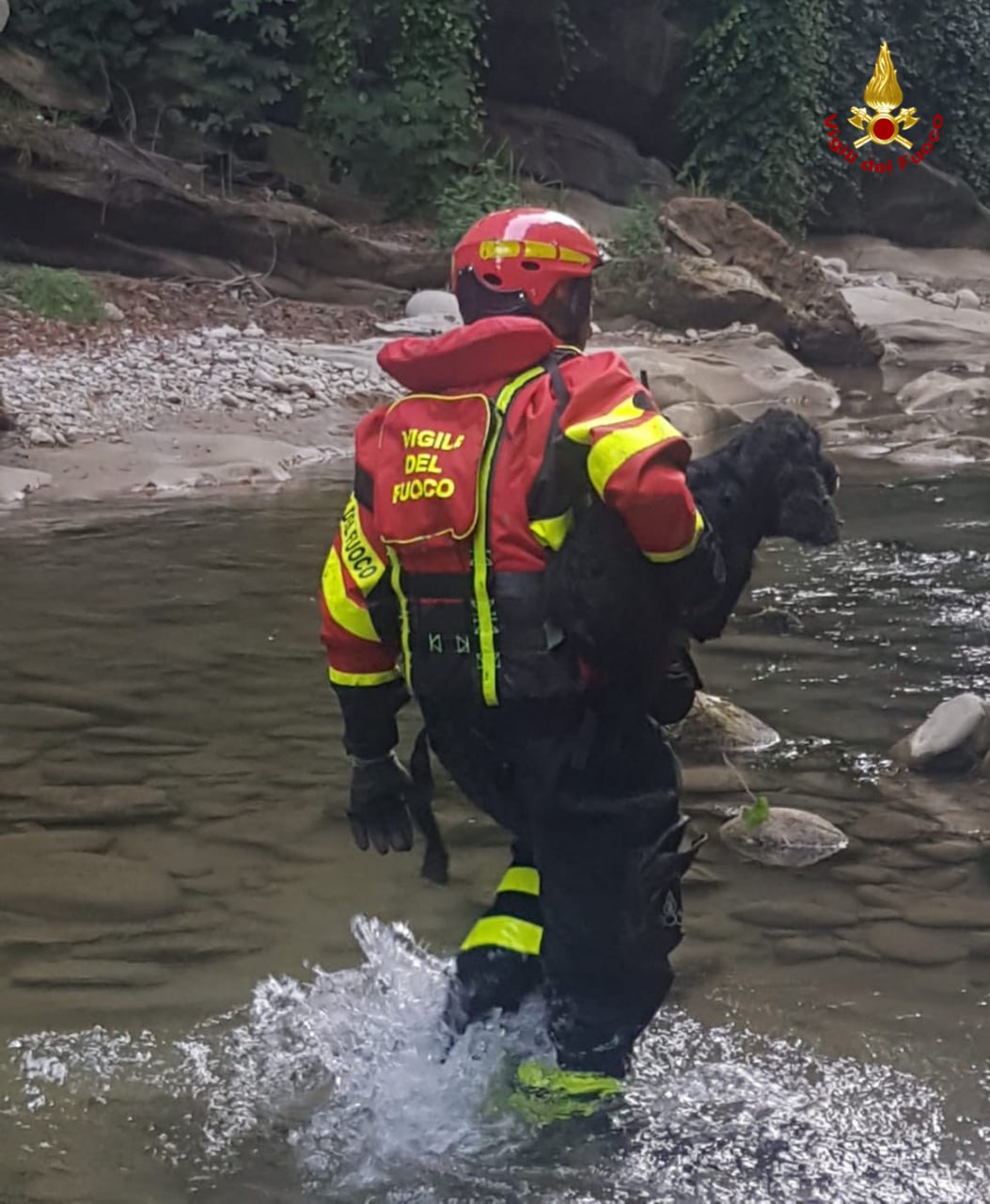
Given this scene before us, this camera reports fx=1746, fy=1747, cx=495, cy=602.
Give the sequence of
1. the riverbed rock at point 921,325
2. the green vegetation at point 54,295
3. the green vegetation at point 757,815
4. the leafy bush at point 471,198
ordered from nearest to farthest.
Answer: the green vegetation at point 757,815
the green vegetation at point 54,295
the leafy bush at point 471,198
the riverbed rock at point 921,325

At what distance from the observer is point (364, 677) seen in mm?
3316

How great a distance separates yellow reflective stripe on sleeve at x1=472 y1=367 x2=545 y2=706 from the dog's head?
553 millimetres

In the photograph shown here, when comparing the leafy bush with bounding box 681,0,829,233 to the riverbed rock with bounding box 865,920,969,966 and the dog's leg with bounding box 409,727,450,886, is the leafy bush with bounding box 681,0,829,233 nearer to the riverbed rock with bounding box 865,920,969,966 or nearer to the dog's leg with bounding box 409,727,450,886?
the riverbed rock with bounding box 865,920,969,966

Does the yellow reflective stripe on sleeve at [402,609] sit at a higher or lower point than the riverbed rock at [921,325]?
higher

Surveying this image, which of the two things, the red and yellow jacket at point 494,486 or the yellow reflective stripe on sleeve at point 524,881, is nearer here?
the red and yellow jacket at point 494,486

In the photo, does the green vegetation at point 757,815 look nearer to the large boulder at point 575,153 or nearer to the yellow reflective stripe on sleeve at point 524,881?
the yellow reflective stripe on sleeve at point 524,881

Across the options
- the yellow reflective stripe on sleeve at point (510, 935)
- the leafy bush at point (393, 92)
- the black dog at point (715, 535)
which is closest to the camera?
the black dog at point (715, 535)

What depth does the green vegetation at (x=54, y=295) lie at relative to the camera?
45.5 ft

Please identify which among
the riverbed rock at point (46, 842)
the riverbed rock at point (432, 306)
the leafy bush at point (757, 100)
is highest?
the leafy bush at point (757, 100)

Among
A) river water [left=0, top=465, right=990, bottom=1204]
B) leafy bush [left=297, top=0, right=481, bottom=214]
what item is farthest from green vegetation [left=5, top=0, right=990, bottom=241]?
river water [left=0, top=465, right=990, bottom=1204]

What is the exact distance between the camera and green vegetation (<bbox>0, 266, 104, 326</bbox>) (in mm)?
13867

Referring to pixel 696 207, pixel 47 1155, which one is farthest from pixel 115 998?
pixel 696 207

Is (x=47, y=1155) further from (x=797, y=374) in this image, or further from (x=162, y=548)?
(x=797, y=374)

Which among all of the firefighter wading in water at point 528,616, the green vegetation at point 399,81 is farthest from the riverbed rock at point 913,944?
the green vegetation at point 399,81
